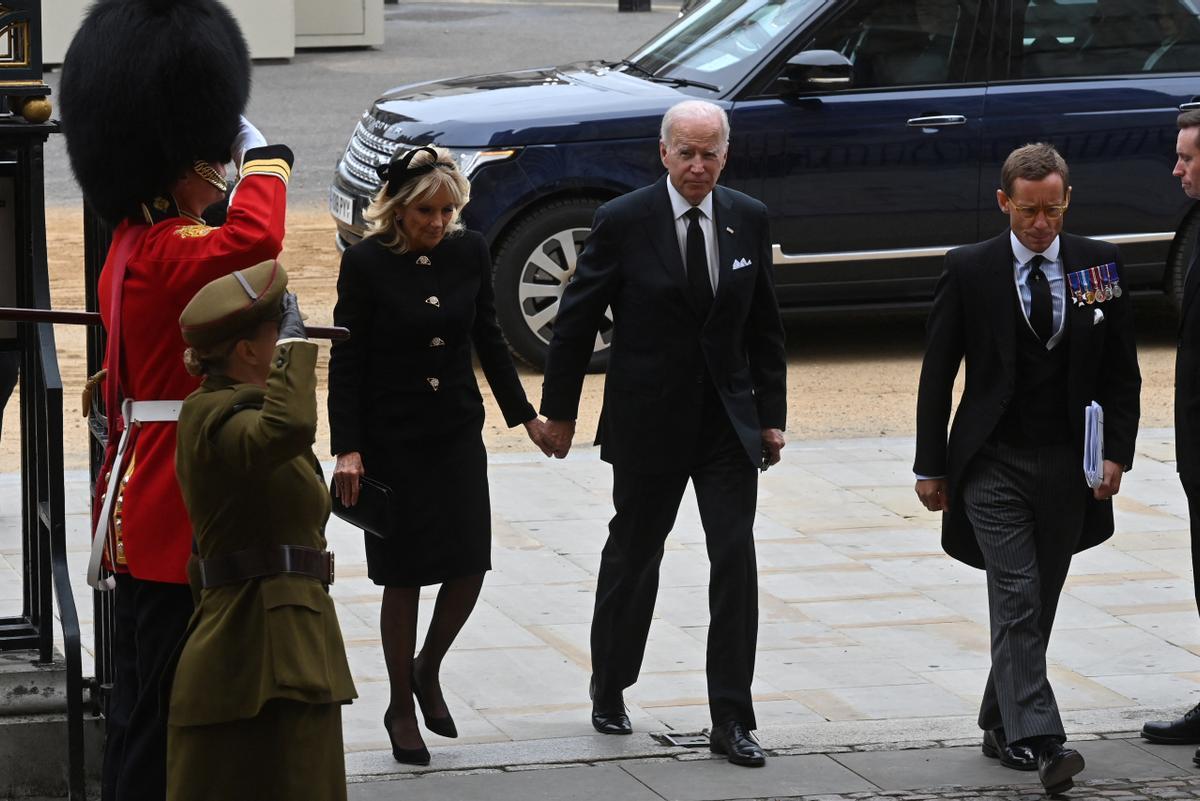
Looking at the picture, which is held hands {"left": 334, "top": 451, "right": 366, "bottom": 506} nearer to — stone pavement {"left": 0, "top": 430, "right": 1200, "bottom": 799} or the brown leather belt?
stone pavement {"left": 0, "top": 430, "right": 1200, "bottom": 799}

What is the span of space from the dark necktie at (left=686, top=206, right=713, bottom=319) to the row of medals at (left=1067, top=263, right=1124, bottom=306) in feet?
3.20

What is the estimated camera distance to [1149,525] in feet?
27.0

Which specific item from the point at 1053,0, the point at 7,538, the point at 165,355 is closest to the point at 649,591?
the point at 165,355

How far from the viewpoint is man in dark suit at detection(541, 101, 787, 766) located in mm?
5727

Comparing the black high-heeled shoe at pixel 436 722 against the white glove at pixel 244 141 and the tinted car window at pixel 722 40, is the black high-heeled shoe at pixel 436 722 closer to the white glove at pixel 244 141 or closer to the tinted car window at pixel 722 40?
the white glove at pixel 244 141

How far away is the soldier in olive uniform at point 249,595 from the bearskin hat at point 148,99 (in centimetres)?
55

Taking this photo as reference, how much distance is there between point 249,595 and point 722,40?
7534 mm

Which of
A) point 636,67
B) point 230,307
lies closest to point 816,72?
point 636,67

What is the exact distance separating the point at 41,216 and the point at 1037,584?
2735 mm

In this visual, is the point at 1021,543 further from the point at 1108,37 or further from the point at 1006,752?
the point at 1108,37

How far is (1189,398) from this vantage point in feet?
19.2

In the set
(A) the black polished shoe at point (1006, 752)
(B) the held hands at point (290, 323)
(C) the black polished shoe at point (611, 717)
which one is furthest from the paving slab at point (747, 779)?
(B) the held hands at point (290, 323)

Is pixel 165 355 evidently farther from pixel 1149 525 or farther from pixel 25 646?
pixel 1149 525

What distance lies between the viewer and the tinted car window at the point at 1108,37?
1096 cm
